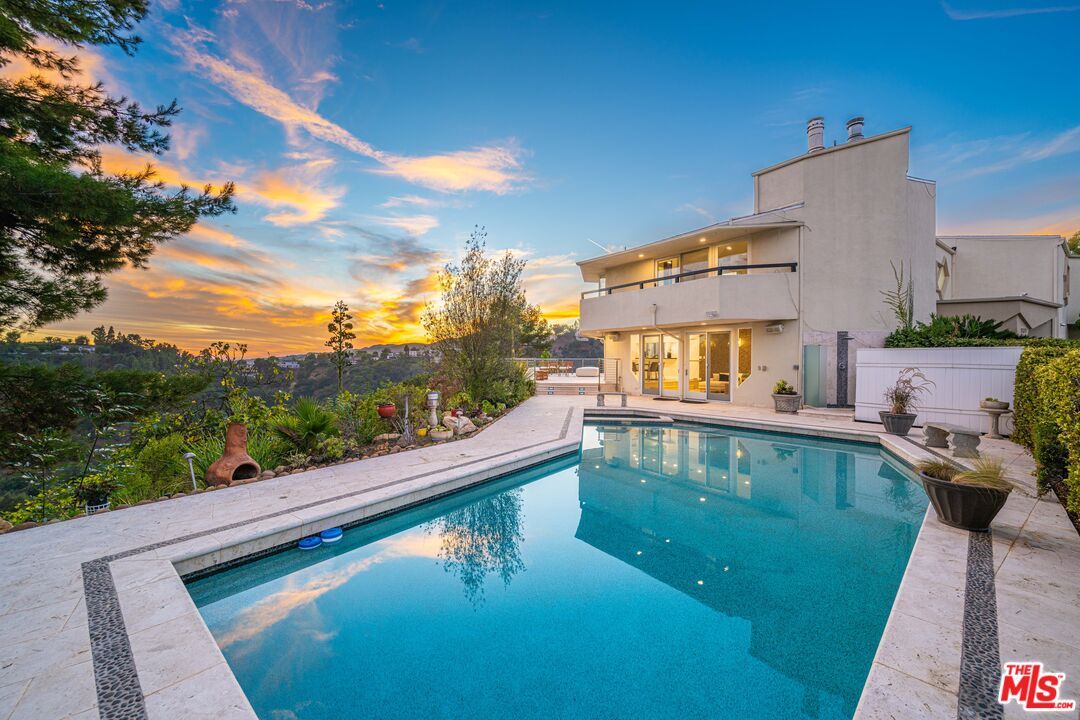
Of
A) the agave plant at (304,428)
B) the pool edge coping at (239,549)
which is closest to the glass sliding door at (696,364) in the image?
the pool edge coping at (239,549)

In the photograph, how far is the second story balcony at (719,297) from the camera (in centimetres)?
1216

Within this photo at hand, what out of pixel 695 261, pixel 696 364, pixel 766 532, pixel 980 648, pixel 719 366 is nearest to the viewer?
pixel 980 648

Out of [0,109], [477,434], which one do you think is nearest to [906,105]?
[477,434]

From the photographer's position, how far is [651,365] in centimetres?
1606

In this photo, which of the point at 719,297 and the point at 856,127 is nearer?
the point at 719,297

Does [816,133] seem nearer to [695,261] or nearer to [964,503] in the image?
[695,261]

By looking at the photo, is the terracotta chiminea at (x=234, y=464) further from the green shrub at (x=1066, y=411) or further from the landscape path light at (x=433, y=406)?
the green shrub at (x=1066, y=411)

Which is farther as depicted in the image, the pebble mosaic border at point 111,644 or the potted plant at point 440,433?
the potted plant at point 440,433

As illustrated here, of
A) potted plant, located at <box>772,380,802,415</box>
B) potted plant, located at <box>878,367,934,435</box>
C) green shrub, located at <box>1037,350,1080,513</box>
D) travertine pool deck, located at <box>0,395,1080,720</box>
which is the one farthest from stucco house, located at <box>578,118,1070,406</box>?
travertine pool deck, located at <box>0,395,1080,720</box>

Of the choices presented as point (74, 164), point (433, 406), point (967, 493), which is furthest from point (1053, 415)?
point (74, 164)

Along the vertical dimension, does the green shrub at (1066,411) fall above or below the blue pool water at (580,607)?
above

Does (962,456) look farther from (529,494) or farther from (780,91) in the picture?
(780,91)

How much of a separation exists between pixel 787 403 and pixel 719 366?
9.33 feet

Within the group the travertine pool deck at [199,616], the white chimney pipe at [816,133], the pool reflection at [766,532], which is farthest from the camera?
the white chimney pipe at [816,133]
